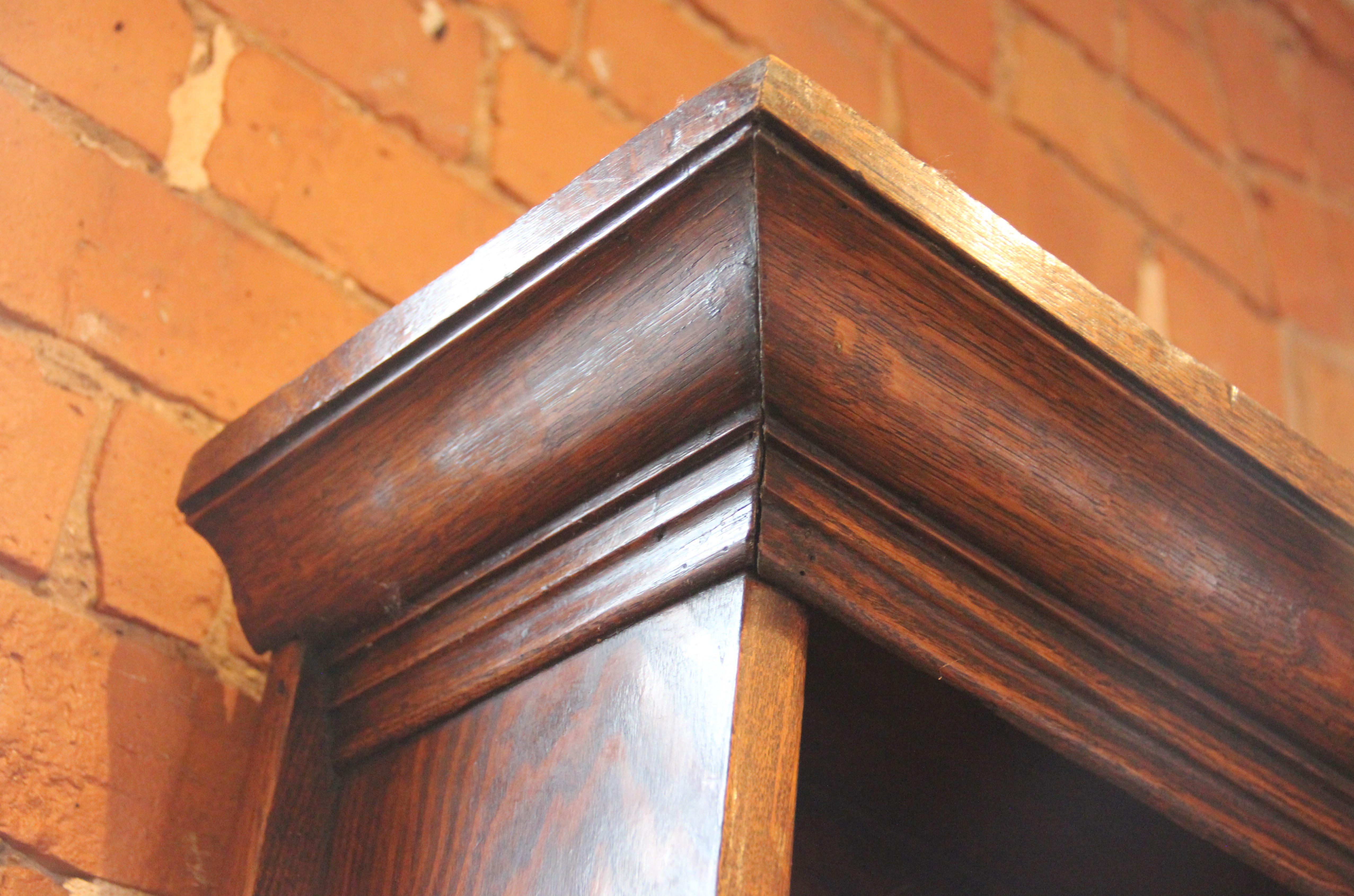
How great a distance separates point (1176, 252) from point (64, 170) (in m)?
1.47

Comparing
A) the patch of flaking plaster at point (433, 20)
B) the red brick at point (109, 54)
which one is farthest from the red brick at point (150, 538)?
the patch of flaking plaster at point (433, 20)

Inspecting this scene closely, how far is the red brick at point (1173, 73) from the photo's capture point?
204 centimetres

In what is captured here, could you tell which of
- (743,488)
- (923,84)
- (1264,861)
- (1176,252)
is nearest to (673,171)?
(743,488)

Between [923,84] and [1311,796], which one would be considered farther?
[923,84]

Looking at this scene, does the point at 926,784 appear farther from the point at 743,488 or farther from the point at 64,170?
the point at 64,170

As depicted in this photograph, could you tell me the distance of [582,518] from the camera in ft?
2.05

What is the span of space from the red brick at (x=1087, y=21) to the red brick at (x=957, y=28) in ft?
0.45

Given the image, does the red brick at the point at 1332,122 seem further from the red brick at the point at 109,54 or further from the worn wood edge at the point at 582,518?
the worn wood edge at the point at 582,518

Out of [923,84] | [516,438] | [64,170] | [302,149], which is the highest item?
[923,84]

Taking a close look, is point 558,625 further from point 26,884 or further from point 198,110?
point 198,110

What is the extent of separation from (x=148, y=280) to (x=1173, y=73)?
1675mm

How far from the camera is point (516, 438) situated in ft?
2.06

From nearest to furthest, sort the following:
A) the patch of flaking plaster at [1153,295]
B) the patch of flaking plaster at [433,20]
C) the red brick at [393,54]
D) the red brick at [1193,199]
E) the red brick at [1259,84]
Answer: the red brick at [393,54] → the patch of flaking plaster at [433,20] → the patch of flaking plaster at [1153,295] → the red brick at [1193,199] → the red brick at [1259,84]

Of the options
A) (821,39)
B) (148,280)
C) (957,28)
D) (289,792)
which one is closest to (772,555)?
(289,792)
